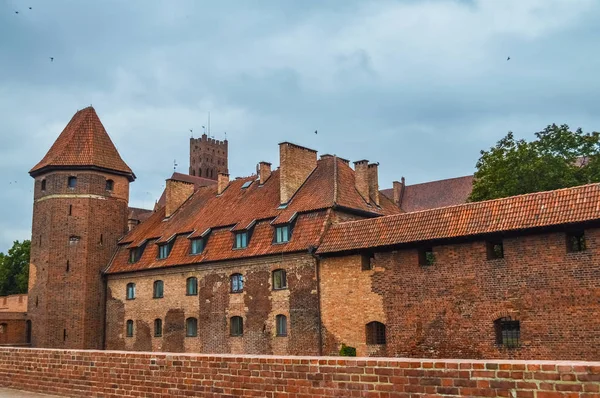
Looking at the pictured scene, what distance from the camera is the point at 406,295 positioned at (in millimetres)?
23188

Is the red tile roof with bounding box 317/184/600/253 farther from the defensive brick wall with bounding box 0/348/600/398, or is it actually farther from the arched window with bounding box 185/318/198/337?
the defensive brick wall with bounding box 0/348/600/398

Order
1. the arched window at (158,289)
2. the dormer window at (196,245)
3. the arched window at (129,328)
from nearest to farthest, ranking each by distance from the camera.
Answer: the dormer window at (196,245) → the arched window at (158,289) → the arched window at (129,328)

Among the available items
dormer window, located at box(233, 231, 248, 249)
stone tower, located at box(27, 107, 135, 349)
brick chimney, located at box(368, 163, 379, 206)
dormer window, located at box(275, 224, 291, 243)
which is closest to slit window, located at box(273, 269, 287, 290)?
dormer window, located at box(275, 224, 291, 243)

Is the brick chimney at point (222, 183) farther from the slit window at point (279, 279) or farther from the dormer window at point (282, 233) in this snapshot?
the slit window at point (279, 279)

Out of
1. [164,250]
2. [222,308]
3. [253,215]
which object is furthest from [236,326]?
[164,250]

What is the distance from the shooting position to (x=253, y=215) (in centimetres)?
3134

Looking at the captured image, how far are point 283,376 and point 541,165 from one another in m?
24.8

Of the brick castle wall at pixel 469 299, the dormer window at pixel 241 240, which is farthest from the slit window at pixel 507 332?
the dormer window at pixel 241 240

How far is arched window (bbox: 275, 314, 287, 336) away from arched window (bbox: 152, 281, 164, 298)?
333 inches

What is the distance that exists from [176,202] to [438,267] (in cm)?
2070

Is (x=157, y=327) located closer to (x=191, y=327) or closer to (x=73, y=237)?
(x=191, y=327)

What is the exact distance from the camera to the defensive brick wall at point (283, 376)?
691cm

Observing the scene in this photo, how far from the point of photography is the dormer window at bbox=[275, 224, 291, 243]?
28581mm

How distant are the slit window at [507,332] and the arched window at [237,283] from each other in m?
12.4
